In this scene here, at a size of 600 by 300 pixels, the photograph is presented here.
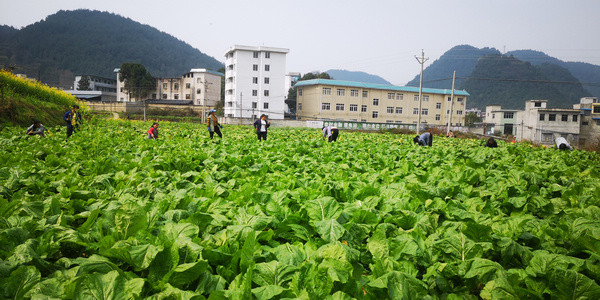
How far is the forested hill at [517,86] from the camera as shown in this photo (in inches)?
3757

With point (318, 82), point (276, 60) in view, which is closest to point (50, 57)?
point (276, 60)

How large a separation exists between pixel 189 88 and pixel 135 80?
503 inches

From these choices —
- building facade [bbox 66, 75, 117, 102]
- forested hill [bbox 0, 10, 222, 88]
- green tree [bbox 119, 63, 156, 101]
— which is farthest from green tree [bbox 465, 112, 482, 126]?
forested hill [bbox 0, 10, 222, 88]

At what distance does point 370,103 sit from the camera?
6366cm

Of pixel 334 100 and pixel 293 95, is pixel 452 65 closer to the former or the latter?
pixel 293 95

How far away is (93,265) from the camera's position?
1570 mm

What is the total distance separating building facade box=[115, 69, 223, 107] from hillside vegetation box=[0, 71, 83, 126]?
178ft

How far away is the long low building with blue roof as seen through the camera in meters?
60.9

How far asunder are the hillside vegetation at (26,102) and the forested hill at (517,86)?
105 m

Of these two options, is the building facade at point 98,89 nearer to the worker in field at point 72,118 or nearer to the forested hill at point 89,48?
the forested hill at point 89,48

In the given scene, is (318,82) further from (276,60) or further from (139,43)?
(139,43)

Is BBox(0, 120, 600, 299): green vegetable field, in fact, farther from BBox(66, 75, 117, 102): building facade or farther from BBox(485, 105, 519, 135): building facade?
BBox(66, 75, 117, 102): building facade

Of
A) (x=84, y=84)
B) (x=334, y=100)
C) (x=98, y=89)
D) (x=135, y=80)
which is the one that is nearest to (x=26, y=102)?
(x=334, y=100)

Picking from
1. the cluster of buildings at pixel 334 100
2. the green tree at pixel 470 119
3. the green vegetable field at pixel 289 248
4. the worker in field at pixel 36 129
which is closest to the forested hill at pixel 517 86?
the green tree at pixel 470 119
